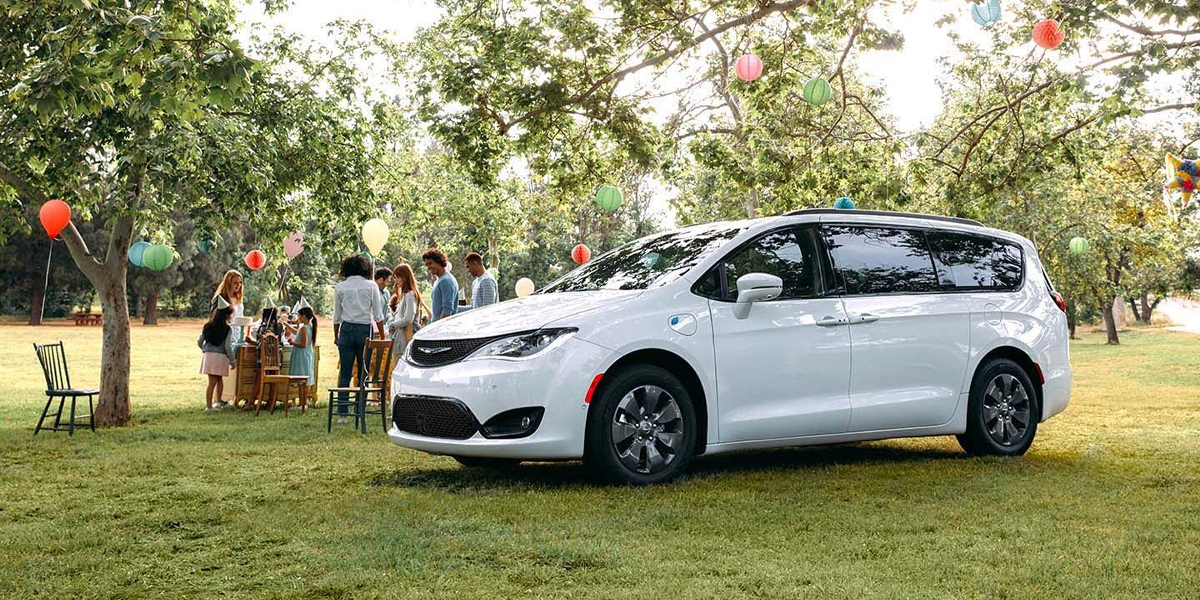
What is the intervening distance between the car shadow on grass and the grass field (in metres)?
0.04

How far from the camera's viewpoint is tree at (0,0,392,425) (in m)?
7.07

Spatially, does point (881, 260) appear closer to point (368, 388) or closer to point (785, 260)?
point (785, 260)

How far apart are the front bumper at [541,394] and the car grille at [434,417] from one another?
0.07 m

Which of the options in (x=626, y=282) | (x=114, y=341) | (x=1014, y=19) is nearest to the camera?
(x=626, y=282)

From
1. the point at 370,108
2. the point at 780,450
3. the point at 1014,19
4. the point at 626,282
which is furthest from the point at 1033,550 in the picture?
the point at 1014,19

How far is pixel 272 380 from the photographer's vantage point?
1387 centimetres

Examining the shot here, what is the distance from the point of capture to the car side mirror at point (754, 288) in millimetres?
7367

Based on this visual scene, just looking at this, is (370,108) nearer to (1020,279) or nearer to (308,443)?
(308,443)

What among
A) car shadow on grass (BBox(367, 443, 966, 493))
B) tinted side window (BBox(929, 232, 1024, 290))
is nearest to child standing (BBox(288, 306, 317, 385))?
car shadow on grass (BBox(367, 443, 966, 493))

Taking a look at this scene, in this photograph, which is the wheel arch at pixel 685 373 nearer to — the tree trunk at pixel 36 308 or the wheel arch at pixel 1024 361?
the wheel arch at pixel 1024 361

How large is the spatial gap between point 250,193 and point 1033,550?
891 cm

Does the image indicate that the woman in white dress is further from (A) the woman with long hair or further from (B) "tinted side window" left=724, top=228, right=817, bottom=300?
(B) "tinted side window" left=724, top=228, right=817, bottom=300

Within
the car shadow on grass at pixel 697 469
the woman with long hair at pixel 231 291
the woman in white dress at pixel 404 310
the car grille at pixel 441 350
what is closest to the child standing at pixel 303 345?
the woman with long hair at pixel 231 291

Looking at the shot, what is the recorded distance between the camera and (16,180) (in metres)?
12.5
